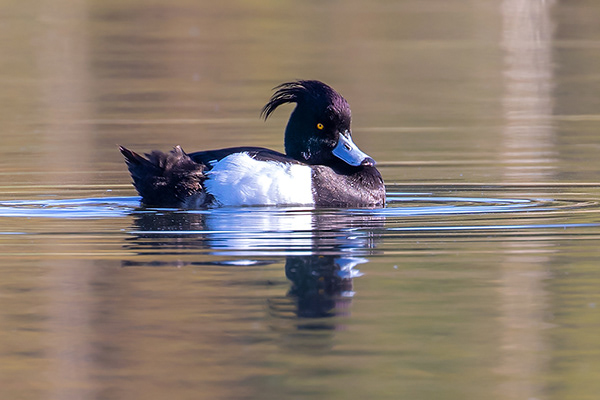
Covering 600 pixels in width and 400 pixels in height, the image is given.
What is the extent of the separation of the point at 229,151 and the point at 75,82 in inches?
505

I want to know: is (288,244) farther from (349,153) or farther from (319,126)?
(319,126)

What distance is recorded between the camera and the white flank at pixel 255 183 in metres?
9.61

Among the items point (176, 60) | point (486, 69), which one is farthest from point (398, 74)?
point (176, 60)

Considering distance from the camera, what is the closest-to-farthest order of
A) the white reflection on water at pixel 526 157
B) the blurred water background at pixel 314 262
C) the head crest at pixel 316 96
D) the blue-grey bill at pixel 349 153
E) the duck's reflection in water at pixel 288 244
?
the blurred water background at pixel 314 262, the white reflection on water at pixel 526 157, the duck's reflection in water at pixel 288 244, the blue-grey bill at pixel 349 153, the head crest at pixel 316 96

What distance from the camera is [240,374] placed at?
5.28 metres

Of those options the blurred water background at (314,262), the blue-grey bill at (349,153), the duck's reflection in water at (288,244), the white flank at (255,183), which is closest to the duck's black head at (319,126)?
the blue-grey bill at (349,153)

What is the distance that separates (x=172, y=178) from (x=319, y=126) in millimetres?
1412

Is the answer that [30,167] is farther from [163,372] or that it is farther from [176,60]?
[176,60]

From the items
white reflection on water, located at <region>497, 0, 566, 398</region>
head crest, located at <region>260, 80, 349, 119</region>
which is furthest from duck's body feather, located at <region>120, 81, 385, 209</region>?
white reflection on water, located at <region>497, 0, 566, 398</region>

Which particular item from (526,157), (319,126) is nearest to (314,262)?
(319,126)

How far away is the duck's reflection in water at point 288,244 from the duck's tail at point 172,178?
19 cm

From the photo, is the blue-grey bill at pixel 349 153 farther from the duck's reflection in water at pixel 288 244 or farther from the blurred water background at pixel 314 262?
the duck's reflection in water at pixel 288 244

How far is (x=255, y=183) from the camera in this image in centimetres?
960

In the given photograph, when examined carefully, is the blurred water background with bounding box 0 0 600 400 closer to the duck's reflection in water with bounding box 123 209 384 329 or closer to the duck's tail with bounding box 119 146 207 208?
the duck's reflection in water with bounding box 123 209 384 329
